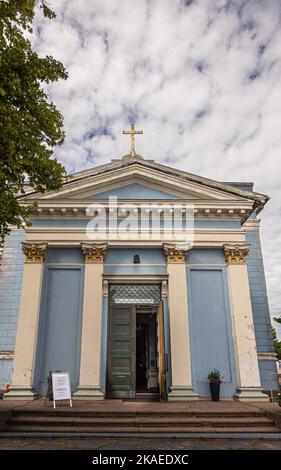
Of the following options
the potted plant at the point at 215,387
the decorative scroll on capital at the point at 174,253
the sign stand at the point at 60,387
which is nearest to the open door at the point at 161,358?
the potted plant at the point at 215,387

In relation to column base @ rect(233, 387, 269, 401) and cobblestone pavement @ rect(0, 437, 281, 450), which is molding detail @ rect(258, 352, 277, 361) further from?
cobblestone pavement @ rect(0, 437, 281, 450)

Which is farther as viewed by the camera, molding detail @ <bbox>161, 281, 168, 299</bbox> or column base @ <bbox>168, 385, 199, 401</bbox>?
molding detail @ <bbox>161, 281, 168, 299</bbox>

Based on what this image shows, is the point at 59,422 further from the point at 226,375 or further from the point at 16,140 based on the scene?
the point at 16,140

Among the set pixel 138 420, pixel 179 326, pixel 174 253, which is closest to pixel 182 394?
pixel 179 326

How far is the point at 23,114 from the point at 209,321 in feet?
26.1

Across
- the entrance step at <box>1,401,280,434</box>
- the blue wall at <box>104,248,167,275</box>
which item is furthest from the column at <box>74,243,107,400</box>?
the entrance step at <box>1,401,280,434</box>

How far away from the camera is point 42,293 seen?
36.7 ft

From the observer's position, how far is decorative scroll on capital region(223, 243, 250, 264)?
11.5 m

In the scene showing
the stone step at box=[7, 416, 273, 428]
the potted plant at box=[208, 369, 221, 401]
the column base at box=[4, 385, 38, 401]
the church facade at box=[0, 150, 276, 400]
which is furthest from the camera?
the church facade at box=[0, 150, 276, 400]

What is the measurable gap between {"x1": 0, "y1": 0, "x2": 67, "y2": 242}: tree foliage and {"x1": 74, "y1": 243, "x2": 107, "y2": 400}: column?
3664mm

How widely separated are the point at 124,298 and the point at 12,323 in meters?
4.64

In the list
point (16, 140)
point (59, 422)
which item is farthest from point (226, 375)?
point (16, 140)

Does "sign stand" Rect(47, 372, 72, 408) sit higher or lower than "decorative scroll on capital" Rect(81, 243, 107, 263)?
lower

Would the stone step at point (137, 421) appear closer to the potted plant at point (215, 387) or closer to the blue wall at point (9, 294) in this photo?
the potted plant at point (215, 387)
